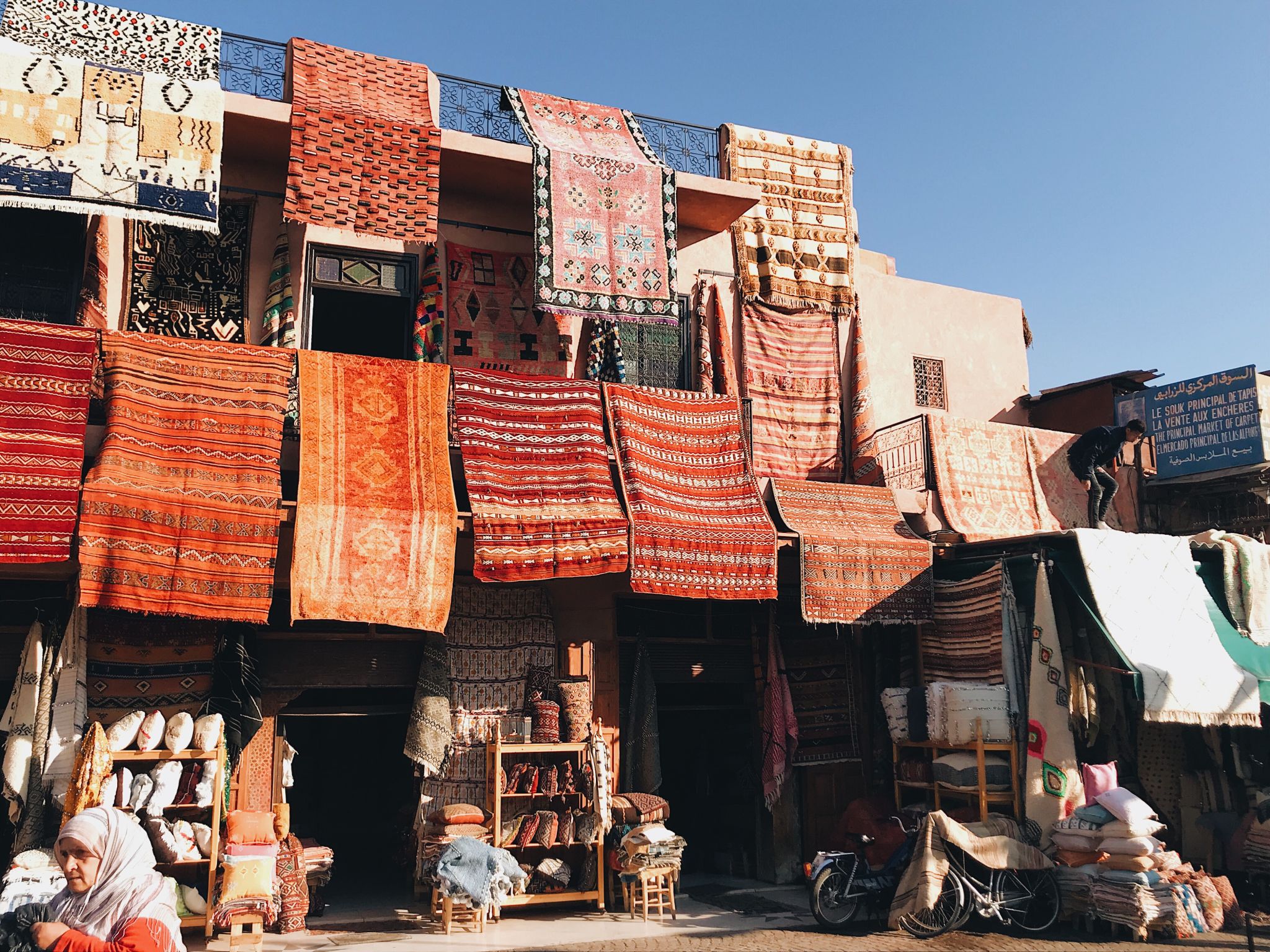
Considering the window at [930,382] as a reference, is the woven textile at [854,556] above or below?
below

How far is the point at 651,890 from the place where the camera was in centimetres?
870

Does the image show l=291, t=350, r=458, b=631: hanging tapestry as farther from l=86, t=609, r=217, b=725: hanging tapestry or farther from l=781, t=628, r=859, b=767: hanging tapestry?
l=781, t=628, r=859, b=767: hanging tapestry

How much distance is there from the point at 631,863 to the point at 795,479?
4.05 metres

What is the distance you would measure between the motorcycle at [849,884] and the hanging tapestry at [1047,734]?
3.84ft

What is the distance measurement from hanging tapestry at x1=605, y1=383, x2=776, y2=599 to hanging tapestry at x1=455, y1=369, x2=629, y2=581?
0.63 ft

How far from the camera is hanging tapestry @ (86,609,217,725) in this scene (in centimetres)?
809

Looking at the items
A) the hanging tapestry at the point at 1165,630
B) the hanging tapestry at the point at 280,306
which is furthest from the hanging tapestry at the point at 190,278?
the hanging tapestry at the point at 1165,630

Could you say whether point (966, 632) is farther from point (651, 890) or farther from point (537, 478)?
point (537, 478)

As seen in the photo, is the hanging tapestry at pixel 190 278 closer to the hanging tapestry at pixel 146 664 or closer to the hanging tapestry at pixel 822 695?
the hanging tapestry at pixel 146 664

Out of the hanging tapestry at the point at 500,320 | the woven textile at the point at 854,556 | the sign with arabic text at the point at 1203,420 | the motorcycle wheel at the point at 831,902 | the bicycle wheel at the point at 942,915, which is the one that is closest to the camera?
the bicycle wheel at the point at 942,915

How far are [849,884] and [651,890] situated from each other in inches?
62.4

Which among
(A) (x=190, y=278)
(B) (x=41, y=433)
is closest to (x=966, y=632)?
(A) (x=190, y=278)

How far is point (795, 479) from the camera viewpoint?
10.8 metres

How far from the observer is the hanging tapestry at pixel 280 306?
8.96 metres
